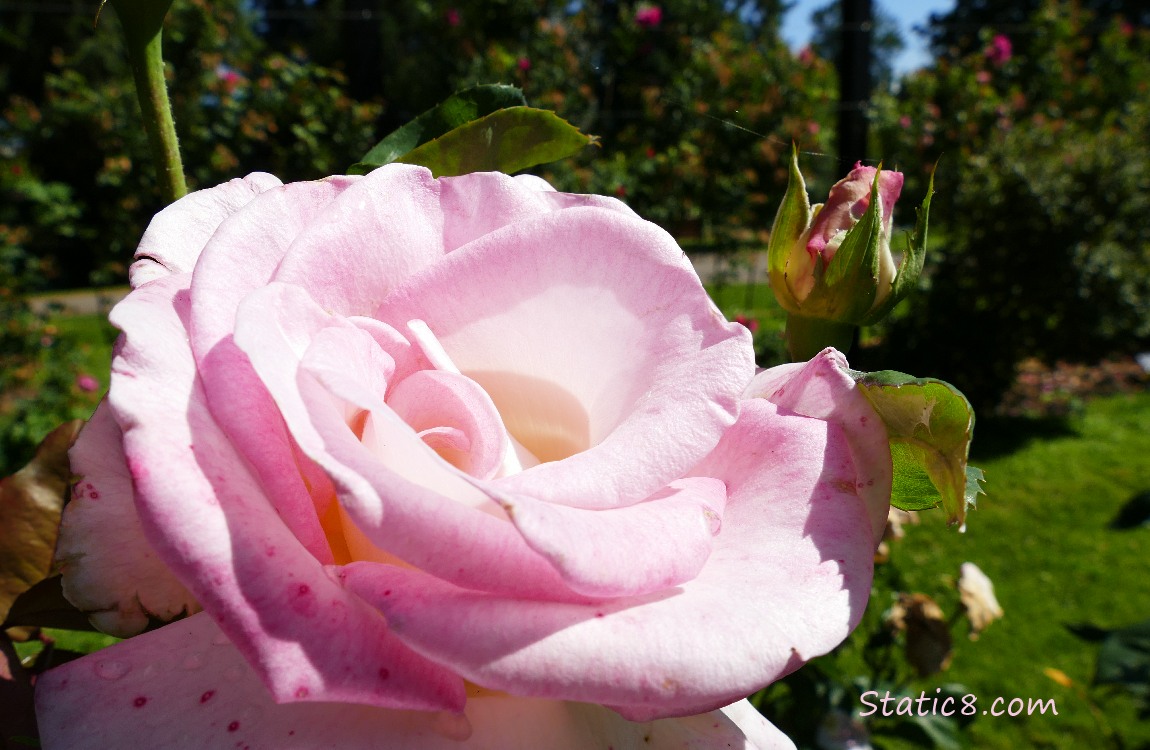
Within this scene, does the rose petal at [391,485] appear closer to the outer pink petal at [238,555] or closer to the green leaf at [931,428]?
the outer pink petal at [238,555]

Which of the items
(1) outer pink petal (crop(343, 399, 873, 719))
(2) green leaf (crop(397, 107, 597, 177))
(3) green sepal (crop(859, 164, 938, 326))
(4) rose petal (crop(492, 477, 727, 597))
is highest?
(2) green leaf (crop(397, 107, 597, 177))

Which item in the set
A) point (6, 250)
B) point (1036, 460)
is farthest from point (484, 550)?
point (6, 250)

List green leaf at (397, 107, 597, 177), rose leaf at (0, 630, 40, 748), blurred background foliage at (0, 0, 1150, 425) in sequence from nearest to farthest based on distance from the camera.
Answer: rose leaf at (0, 630, 40, 748) < green leaf at (397, 107, 597, 177) < blurred background foliage at (0, 0, 1150, 425)

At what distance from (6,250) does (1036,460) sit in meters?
6.32

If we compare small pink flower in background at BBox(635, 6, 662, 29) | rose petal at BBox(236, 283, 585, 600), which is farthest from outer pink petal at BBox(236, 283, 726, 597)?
small pink flower in background at BBox(635, 6, 662, 29)

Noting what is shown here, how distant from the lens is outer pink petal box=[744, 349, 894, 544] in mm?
337

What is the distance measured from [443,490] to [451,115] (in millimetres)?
326

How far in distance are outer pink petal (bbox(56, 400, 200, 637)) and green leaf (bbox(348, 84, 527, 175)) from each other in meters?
0.30

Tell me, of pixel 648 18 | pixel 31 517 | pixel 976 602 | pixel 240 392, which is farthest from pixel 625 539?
pixel 648 18

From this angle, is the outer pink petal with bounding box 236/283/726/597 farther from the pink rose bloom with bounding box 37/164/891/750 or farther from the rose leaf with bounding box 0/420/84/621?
the rose leaf with bounding box 0/420/84/621

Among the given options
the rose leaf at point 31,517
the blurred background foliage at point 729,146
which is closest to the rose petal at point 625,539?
the rose leaf at point 31,517

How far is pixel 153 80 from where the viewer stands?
43 cm

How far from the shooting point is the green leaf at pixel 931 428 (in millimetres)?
318

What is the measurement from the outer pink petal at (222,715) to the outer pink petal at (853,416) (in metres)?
0.14
